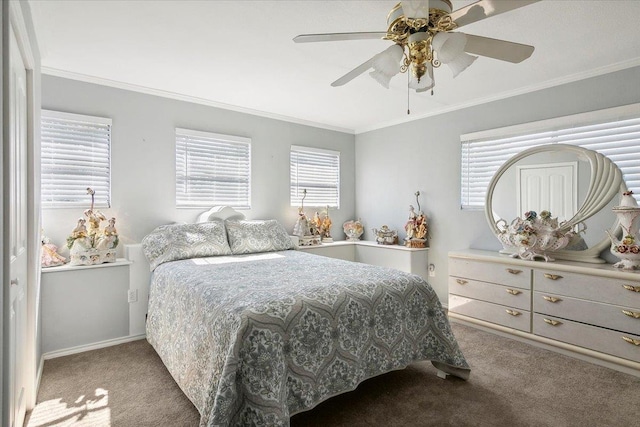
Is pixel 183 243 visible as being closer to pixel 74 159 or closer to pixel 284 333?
pixel 74 159

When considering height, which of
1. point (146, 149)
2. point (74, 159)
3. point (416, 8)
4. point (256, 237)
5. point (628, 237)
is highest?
point (416, 8)

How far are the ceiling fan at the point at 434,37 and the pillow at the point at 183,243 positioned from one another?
6.79 feet

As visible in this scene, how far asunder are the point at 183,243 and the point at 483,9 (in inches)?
110

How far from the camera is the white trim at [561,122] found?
282 cm

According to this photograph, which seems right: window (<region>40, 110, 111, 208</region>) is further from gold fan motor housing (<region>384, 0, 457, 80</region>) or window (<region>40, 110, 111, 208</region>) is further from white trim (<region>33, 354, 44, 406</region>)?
gold fan motor housing (<region>384, 0, 457, 80</region>)

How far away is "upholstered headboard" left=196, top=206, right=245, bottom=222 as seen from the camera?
369 cm

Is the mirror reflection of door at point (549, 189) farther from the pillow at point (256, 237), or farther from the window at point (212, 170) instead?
the window at point (212, 170)

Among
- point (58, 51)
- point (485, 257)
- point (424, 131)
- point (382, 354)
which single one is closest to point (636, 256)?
point (485, 257)

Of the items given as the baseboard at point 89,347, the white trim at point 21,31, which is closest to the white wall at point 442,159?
the baseboard at point 89,347

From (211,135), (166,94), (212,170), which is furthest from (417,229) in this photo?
(166,94)

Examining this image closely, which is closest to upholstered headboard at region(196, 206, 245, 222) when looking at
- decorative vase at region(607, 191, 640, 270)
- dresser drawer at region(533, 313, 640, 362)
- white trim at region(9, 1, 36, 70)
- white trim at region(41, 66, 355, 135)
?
white trim at region(41, 66, 355, 135)

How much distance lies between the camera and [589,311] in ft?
8.75

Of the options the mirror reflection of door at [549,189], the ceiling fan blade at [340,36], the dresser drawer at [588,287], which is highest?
the ceiling fan blade at [340,36]

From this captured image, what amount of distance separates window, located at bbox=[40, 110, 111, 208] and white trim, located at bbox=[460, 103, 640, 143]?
373 cm
